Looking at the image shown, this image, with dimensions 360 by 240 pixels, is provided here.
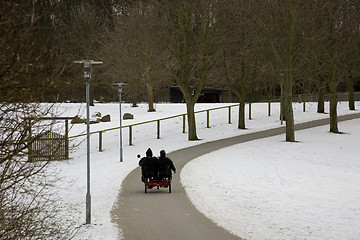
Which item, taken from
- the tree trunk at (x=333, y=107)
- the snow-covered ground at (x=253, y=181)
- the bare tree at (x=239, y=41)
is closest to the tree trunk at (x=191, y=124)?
the snow-covered ground at (x=253, y=181)

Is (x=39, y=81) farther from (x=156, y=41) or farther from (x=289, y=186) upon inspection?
(x=156, y=41)

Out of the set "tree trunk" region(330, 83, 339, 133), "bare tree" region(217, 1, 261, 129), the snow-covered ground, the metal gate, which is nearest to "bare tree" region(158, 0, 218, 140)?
"bare tree" region(217, 1, 261, 129)

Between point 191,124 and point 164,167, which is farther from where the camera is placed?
point 191,124

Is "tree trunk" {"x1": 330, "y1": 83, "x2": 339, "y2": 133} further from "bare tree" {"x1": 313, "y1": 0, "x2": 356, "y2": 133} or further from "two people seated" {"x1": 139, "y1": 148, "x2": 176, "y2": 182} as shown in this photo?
"two people seated" {"x1": 139, "y1": 148, "x2": 176, "y2": 182}

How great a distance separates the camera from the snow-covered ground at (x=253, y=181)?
13.2 metres

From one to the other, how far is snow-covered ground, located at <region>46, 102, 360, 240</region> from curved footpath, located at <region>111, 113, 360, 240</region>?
0.37 metres

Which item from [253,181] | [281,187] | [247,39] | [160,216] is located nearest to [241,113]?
[247,39]

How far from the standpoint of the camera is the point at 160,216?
44.8 feet

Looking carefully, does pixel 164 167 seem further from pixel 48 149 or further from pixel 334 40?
pixel 334 40

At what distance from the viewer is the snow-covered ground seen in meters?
13.2

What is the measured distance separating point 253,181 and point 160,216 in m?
7.45

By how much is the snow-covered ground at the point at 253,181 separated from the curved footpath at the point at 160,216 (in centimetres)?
37

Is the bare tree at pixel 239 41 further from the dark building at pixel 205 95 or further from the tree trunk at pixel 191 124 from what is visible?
the dark building at pixel 205 95

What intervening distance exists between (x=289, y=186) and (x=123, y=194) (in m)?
6.38
